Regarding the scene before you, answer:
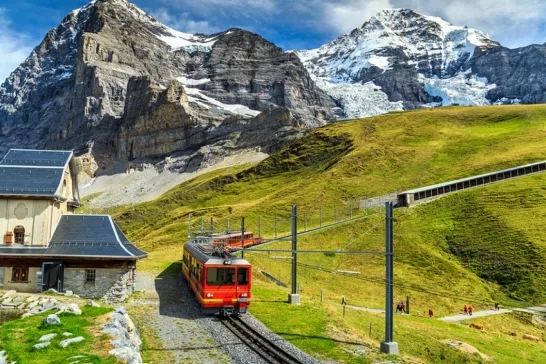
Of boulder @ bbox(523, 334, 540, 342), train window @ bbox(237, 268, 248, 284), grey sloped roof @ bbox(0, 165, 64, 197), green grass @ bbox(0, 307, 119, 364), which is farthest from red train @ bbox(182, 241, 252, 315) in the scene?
boulder @ bbox(523, 334, 540, 342)

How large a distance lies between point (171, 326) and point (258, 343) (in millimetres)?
6325

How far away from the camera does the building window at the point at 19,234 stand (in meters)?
38.2

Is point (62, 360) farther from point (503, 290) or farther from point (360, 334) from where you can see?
point (503, 290)

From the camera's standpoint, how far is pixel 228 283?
102 ft

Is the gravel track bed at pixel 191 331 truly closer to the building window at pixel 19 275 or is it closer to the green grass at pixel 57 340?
the green grass at pixel 57 340

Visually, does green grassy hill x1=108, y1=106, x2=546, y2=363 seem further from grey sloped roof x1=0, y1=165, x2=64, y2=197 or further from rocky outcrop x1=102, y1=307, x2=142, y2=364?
grey sloped roof x1=0, y1=165, x2=64, y2=197

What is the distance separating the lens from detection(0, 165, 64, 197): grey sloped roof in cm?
3841

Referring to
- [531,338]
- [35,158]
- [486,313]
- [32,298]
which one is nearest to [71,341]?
[32,298]

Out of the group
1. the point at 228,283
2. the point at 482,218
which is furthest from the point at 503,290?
the point at 228,283

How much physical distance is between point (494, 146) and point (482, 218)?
45.7 m

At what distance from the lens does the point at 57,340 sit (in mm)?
20391

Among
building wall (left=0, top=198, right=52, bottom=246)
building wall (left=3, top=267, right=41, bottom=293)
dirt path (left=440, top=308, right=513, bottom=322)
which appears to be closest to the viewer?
building wall (left=3, top=267, right=41, bottom=293)

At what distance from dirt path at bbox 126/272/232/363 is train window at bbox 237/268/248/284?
337 centimetres

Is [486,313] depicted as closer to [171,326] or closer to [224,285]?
[224,285]
